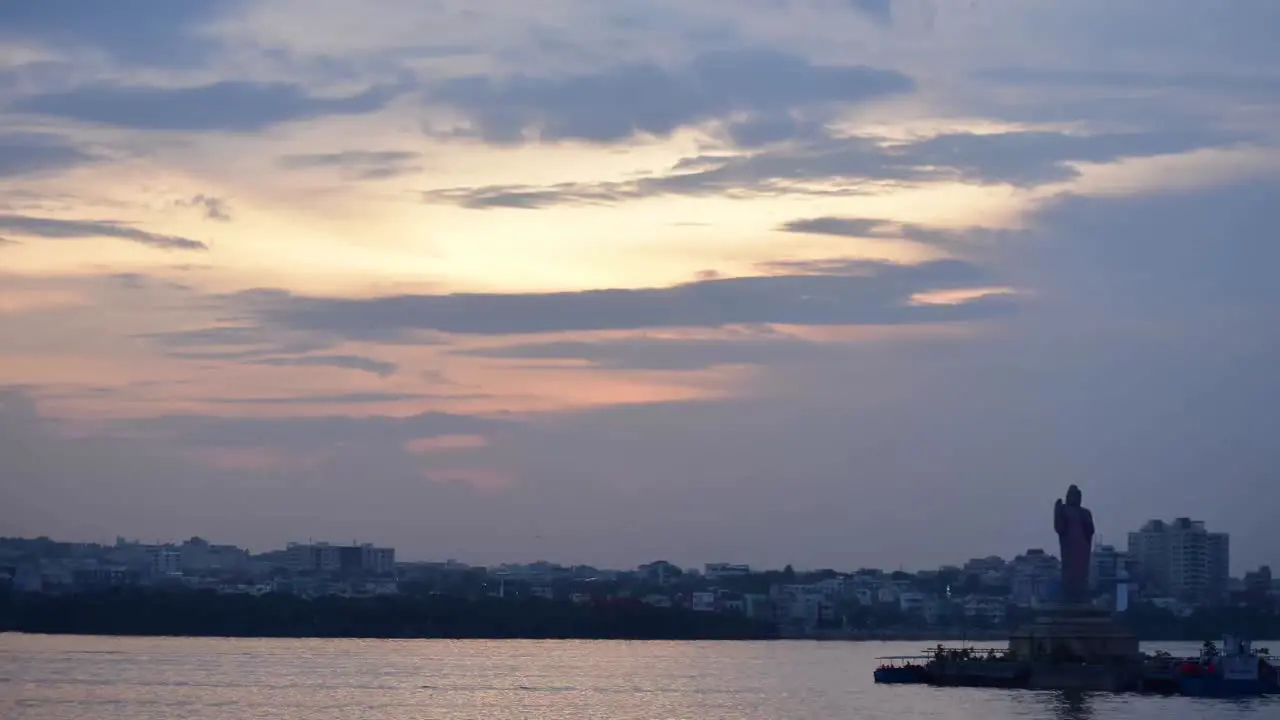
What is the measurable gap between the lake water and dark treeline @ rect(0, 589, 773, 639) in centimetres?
4089

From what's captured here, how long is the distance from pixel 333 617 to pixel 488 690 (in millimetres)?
95745

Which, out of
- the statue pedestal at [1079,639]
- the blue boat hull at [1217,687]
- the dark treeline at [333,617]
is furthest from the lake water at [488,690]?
the dark treeline at [333,617]

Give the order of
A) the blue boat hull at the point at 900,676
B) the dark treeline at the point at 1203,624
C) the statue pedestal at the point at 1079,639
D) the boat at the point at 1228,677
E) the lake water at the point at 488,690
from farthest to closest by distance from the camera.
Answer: the dark treeline at the point at 1203,624 → the blue boat hull at the point at 900,676 → the statue pedestal at the point at 1079,639 → the boat at the point at 1228,677 → the lake water at the point at 488,690

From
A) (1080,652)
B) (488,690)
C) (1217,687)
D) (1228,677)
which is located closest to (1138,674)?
(1080,652)

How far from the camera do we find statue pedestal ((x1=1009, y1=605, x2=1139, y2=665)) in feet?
254

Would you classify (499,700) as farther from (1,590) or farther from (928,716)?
(1,590)

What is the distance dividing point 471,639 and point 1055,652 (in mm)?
104180

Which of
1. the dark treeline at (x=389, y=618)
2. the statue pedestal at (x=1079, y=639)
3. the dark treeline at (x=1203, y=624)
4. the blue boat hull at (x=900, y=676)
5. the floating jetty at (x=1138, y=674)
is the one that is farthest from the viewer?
the dark treeline at (x=389, y=618)

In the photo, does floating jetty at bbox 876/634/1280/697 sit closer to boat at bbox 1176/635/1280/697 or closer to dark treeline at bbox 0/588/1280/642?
boat at bbox 1176/635/1280/697

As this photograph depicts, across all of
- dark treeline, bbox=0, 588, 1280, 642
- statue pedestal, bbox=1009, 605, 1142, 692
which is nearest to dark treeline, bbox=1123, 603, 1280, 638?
dark treeline, bbox=0, 588, 1280, 642

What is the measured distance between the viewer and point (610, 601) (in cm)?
18962

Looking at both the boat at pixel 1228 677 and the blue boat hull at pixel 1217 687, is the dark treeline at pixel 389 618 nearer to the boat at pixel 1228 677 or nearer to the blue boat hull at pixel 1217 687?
the boat at pixel 1228 677

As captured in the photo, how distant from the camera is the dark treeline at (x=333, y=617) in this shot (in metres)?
172

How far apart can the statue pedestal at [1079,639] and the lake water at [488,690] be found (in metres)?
2.42
